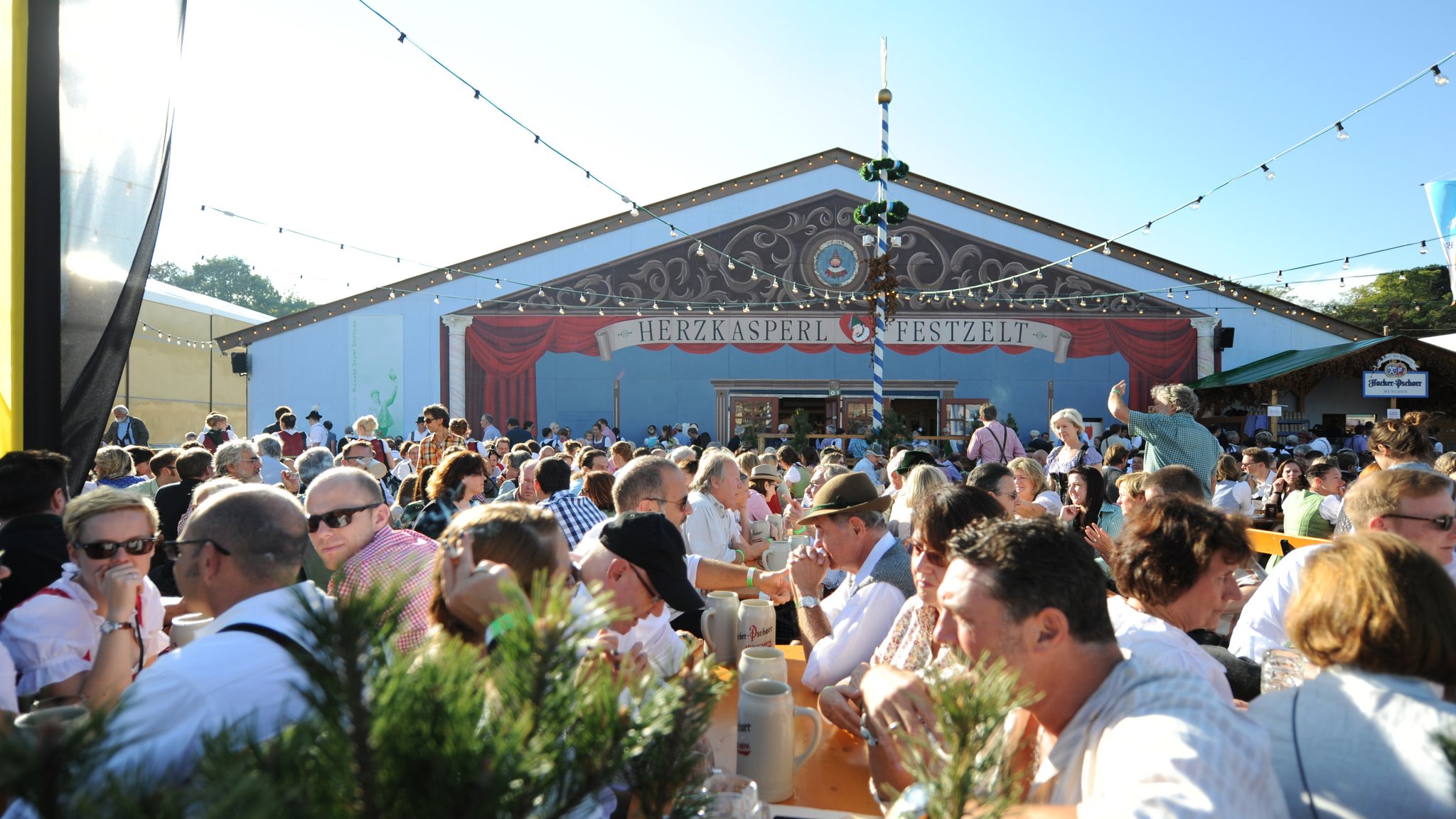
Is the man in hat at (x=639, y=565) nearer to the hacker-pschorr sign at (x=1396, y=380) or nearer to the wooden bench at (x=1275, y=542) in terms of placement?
the wooden bench at (x=1275, y=542)

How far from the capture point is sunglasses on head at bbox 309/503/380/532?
3.02 m

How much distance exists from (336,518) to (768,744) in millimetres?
2118

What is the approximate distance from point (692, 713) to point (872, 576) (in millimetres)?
2092

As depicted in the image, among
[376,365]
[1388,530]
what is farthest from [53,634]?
[376,365]

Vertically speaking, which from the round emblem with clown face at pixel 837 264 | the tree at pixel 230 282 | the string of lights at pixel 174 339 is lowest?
the string of lights at pixel 174 339

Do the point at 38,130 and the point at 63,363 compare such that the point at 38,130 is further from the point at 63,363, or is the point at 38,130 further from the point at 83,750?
the point at 83,750

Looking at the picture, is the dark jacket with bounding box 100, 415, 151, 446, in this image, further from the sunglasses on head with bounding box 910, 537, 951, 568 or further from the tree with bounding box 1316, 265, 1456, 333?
the tree with bounding box 1316, 265, 1456, 333

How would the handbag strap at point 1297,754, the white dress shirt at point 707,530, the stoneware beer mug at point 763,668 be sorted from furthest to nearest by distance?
1. the white dress shirt at point 707,530
2. the stoneware beer mug at point 763,668
3. the handbag strap at point 1297,754

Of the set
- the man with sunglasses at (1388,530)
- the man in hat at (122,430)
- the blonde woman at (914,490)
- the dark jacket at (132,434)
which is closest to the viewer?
the man with sunglasses at (1388,530)

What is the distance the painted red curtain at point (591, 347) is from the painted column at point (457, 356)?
164mm

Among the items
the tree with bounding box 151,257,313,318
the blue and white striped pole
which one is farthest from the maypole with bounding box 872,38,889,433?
the tree with bounding box 151,257,313,318

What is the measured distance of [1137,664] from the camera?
3.99 ft

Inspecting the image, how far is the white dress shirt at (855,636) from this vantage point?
2.42m

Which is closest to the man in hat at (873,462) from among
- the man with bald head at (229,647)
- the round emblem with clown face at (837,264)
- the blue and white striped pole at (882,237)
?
the blue and white striped pole at (882,237)
